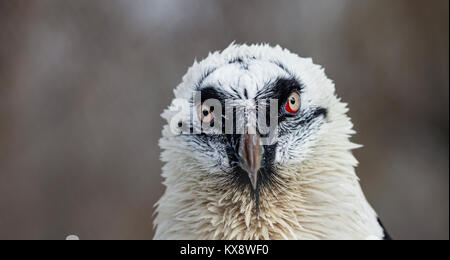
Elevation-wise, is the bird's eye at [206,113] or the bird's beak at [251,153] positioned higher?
the bird's eye at [206,113]

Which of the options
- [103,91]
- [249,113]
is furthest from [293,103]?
[103,91]

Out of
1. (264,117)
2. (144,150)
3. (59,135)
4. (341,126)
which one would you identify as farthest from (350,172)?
(59,135)

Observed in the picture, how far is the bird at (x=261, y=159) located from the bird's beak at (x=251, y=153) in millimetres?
15

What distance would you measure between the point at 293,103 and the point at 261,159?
0.09 m

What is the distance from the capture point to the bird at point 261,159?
0.48 meters

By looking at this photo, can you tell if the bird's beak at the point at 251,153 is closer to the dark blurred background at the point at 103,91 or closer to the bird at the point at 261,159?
the bird at the point at 261,159

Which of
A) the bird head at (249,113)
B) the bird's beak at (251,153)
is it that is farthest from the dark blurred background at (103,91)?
the bird's beak at (251,153)

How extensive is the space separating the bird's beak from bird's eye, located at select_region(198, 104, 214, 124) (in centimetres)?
6

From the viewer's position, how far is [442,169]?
0.87 m

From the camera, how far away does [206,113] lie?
0.49 meters

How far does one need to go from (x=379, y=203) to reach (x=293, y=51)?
0.29 metres

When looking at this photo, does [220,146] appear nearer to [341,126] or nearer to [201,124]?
[201,124]

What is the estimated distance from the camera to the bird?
0.48m

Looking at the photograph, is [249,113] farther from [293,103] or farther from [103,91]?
[103,91]
